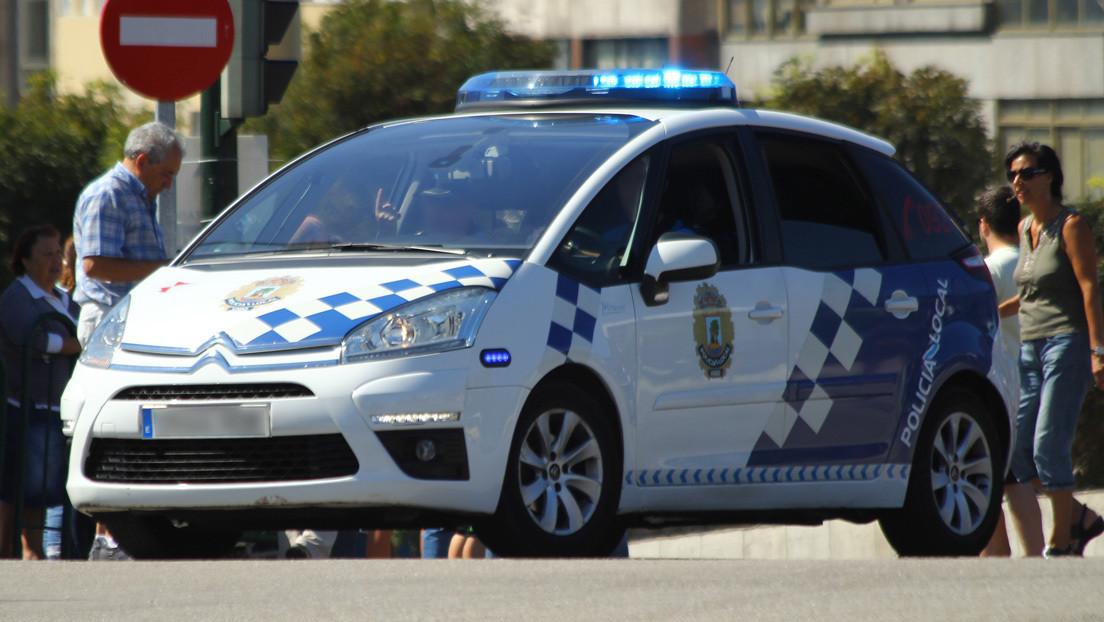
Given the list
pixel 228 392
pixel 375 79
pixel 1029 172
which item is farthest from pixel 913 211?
pixel 375 79

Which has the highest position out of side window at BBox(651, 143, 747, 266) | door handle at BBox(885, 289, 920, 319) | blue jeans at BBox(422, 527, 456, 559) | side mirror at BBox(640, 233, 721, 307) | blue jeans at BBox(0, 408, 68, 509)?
side window at BBox(651, 143, 747, 266)

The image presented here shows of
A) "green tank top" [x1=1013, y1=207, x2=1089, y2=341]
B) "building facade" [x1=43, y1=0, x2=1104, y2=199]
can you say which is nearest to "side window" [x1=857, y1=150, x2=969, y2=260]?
"green tank top" [x1=1013, y1=207, x2=1089, y2=341]

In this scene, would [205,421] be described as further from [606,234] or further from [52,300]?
[52,300]

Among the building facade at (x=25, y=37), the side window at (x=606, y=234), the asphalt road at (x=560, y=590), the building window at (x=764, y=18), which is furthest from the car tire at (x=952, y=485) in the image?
the building facade at (x=25, y=37)

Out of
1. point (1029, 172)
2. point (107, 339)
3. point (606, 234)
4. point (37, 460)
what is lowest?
point (37, 460)

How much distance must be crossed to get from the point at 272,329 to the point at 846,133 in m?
2.80

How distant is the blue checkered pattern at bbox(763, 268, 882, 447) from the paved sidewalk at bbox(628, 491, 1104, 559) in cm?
446

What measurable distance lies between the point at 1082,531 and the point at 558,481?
3583 mm

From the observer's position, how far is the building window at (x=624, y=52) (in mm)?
36406

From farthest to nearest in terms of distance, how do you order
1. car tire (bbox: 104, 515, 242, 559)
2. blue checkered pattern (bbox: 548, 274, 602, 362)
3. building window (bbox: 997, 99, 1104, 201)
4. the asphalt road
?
building window (bbox: 997, 99, 1104, 201) < car tire (bbox: 104, 515, 242, 559) < blue checkered pattern (bbox: 548, 274, 602, 362) < the asphalt road

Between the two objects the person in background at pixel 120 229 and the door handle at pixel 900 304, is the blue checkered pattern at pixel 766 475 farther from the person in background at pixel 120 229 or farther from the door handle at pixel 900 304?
the person in background at pixel 120 229

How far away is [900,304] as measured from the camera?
757 cm

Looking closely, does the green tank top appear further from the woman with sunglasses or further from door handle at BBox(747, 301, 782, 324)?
door handle at BBox(747, 301, 782, 324)

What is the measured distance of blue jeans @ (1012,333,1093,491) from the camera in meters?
8.67
